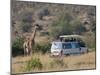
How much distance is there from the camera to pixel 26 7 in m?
2.30

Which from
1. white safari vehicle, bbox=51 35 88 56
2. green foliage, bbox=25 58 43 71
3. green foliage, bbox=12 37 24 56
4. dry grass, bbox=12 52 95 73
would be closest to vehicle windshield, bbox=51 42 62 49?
white safari vehicle, bbox=51 35 88 56

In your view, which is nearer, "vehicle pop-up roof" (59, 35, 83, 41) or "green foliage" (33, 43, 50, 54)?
"green foliage" (33, 43, 50, 54)

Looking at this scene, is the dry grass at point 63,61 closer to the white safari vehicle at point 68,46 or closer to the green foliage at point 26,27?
the white safari vehicle at point 68,46

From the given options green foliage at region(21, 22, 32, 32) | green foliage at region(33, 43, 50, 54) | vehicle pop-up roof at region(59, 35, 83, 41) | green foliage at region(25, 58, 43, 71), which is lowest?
green foliage at region(25, 58, 43, 71)

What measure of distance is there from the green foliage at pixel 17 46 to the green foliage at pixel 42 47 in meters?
0.16

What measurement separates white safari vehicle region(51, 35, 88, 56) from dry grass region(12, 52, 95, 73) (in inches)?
2.3

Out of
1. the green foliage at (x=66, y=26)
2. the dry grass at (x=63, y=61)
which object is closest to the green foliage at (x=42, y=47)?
the dry grass at (x=63, y=61)

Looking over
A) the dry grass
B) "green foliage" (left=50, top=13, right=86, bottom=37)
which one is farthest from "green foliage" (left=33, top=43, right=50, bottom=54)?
"green foliage" (left=50, top=13, right=86, bottom=37)

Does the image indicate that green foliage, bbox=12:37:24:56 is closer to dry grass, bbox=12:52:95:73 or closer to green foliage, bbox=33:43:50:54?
dry grass, bbox=12:52:95:73

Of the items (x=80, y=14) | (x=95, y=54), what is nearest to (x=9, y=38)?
(x=80, y=14)

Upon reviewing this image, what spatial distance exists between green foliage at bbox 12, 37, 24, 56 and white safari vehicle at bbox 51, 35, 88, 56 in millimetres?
370

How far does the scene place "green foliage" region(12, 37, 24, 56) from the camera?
7.38 ft

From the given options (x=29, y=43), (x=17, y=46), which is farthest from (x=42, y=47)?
(x=17, y=46)

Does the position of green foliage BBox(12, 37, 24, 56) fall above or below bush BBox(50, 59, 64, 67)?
above
